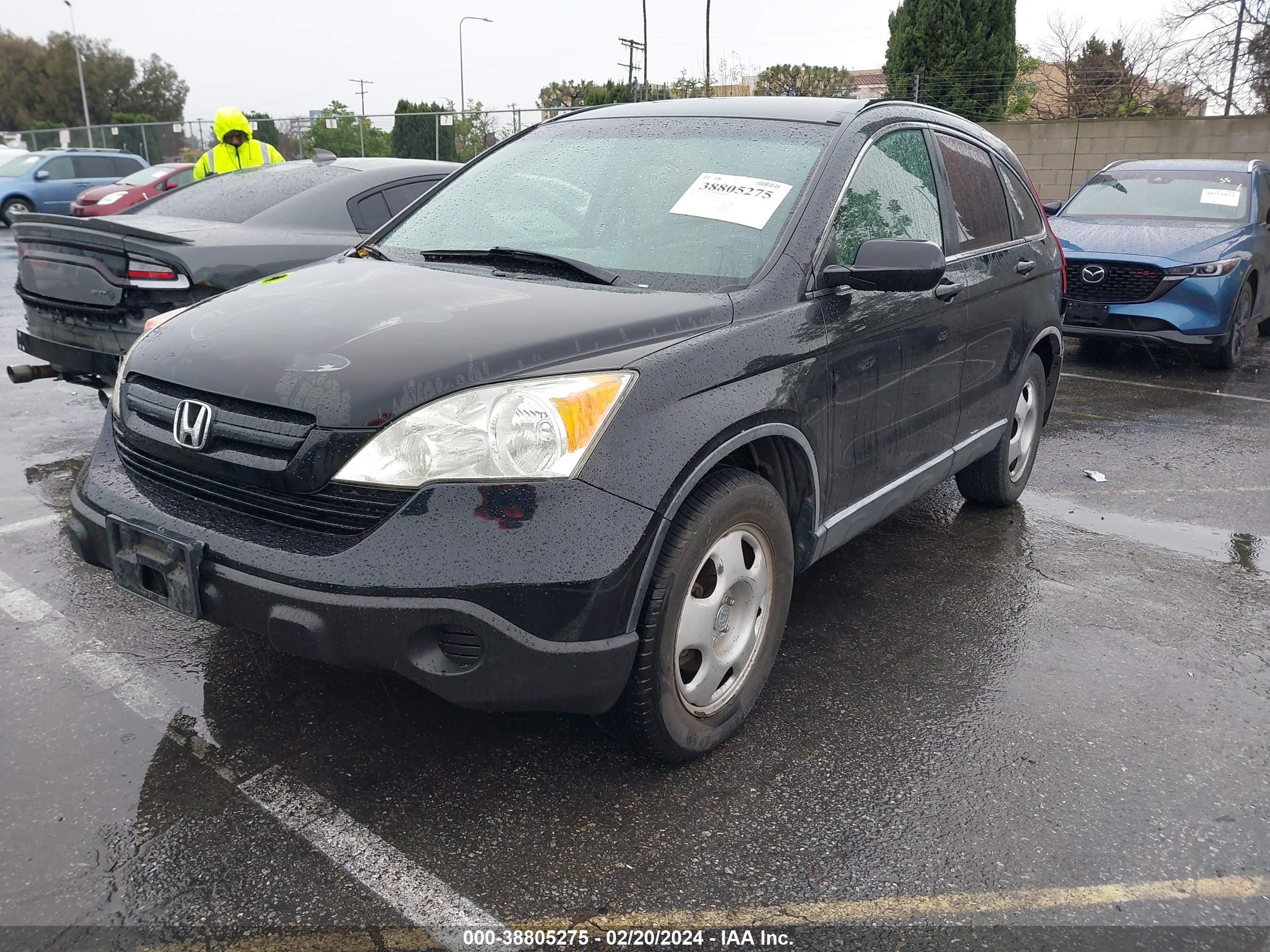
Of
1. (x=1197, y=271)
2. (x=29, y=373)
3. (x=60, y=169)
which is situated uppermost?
(x=60, y=169)

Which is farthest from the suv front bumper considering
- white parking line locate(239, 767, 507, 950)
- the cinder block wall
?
the cinder block wall

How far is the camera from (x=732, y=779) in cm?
275

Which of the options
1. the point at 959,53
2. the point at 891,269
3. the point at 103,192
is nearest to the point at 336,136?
the point at 103,192

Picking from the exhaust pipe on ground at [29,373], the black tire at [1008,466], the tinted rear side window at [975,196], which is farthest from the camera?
the exhaust pipe on ground at [29,373]

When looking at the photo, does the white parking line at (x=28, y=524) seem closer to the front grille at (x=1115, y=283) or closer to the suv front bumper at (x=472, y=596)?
the suv front bumper at (x=472, y=596)

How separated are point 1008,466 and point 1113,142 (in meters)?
17.2

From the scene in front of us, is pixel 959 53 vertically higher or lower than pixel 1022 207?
higher

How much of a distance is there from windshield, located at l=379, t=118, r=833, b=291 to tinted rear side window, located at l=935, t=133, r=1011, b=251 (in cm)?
92

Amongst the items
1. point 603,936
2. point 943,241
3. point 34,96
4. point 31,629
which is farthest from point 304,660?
point 34,96

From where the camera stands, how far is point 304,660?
334cm

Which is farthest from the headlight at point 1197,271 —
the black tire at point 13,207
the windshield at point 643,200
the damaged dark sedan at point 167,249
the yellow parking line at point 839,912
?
the black tire at point 13,207

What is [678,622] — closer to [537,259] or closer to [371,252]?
[537,259]

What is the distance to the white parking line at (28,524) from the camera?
451cm

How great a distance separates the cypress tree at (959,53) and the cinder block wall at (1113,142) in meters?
1.43
